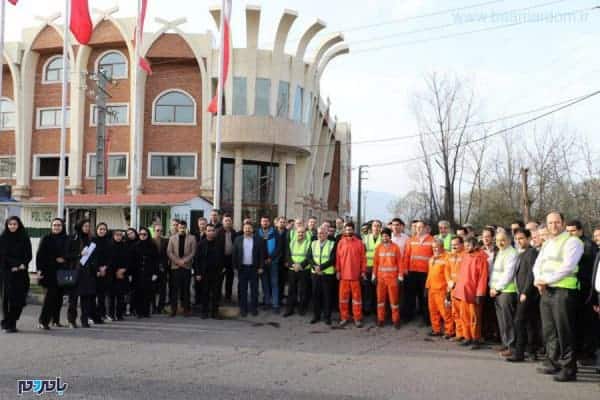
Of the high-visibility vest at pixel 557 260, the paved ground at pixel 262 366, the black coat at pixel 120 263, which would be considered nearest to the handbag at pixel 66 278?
the paved ground at pixel 262 366

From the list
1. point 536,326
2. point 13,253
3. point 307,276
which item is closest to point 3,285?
point 13,253

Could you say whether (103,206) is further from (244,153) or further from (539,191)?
(539,191)

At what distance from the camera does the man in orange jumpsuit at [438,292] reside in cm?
894

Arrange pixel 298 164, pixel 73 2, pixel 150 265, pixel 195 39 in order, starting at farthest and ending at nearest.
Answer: pixel 298 164
pixel 195 39
pixel 73 2
pixel 150 265

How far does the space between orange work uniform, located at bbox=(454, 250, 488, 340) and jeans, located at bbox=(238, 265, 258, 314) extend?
169 inches

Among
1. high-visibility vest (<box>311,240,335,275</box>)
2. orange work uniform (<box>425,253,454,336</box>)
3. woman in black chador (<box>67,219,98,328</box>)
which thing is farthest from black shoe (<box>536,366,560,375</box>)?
woman in black chador (<box>67,219,98,328</box>)

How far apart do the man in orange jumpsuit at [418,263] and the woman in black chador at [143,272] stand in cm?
525

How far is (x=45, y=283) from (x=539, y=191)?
32.2 m

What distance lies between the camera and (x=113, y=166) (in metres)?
29.9

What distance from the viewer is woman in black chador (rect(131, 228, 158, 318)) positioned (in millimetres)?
10320

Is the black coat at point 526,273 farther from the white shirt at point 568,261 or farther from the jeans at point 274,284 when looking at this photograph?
the jeans at point 274,284

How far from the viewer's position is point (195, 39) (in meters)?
28.7

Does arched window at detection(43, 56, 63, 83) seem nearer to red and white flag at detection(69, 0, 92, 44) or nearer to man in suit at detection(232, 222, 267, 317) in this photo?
red and white flag at detection(69, 0, 92, 44)

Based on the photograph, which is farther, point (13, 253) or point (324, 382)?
point (13, 253)
